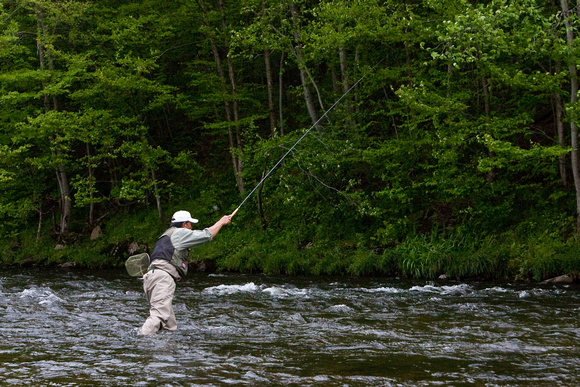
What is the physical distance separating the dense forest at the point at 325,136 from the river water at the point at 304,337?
3.07 meters

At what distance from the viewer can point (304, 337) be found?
26.8 ft

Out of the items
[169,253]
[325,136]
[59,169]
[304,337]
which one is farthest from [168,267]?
[59,169]

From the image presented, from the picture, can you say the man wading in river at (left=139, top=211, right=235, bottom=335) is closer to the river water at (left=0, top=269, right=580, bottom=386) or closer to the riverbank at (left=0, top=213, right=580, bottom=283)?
the river water at (left=0, top=269, right=580, bottom=386)

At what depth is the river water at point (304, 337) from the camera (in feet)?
20.1

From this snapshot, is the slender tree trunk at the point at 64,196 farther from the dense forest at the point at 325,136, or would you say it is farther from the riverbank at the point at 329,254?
the riverbank at the point at 329,254

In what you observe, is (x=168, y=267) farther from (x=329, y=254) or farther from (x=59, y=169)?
(x=59, y=169)

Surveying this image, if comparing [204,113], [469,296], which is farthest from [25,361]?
[204,113]

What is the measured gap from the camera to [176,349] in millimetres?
7449

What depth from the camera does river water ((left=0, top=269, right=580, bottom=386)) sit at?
6.12m

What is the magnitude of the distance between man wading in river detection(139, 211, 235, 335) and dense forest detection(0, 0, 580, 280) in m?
3.65

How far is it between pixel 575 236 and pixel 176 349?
10.0 meters

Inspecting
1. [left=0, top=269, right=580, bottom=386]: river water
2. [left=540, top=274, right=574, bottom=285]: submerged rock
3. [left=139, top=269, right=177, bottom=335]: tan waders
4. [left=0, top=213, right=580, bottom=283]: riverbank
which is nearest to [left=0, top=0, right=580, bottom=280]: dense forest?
[left=0, top=213, right=580, bottom=283]: riverbank

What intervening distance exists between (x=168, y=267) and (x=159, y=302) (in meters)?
0.47

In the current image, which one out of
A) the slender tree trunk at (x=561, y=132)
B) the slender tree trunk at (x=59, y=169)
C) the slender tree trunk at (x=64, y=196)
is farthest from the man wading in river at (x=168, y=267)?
the slender tree trunk at (x=64, y=196)
